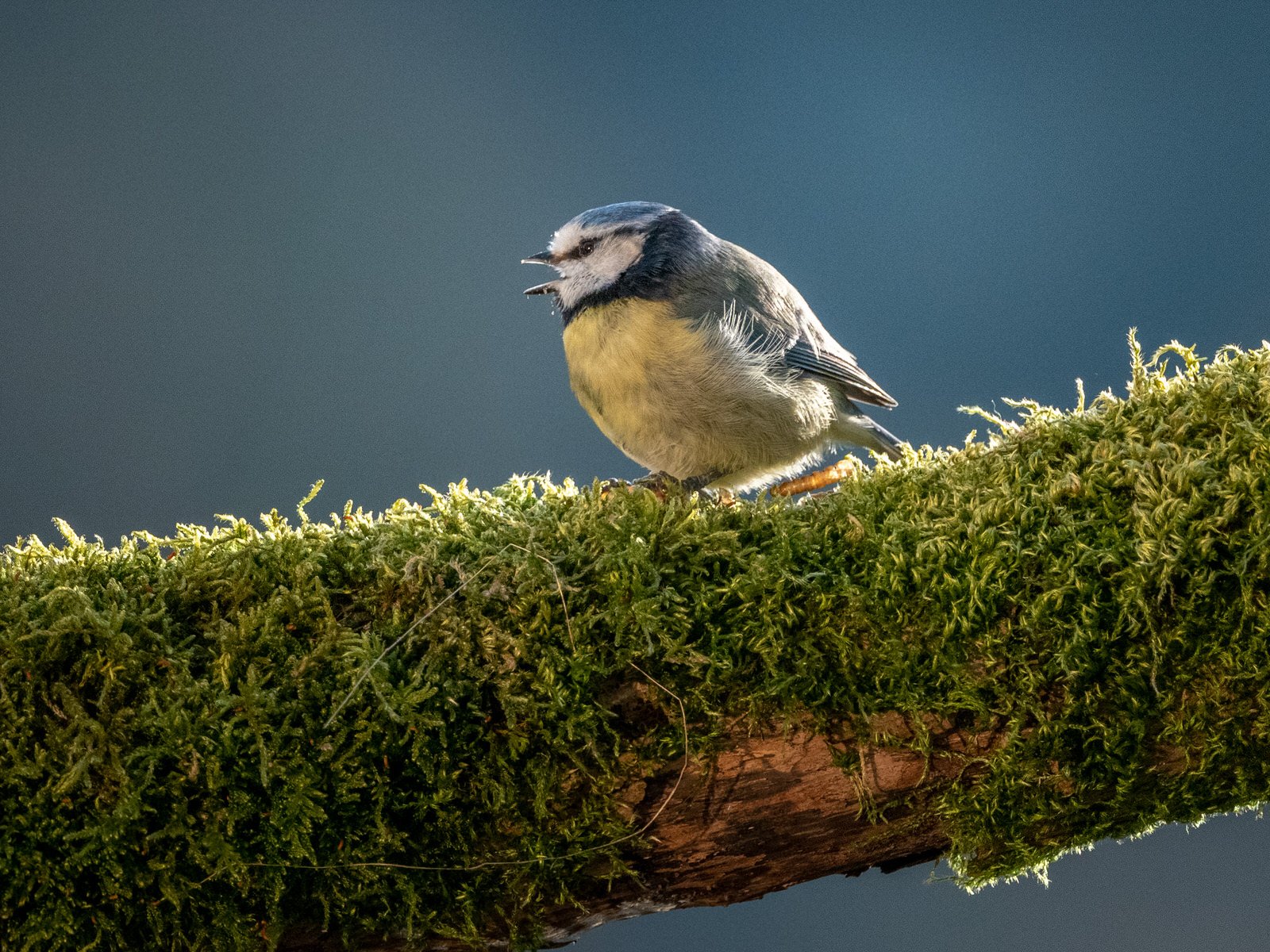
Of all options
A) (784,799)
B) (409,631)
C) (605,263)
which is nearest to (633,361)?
(605,263)

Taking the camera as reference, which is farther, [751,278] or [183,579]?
[751,278]

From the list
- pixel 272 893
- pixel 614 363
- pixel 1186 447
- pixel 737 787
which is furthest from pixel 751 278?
pixel 272 893

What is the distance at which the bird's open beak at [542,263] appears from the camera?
2.71 metres

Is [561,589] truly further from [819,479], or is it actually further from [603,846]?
[819,479]

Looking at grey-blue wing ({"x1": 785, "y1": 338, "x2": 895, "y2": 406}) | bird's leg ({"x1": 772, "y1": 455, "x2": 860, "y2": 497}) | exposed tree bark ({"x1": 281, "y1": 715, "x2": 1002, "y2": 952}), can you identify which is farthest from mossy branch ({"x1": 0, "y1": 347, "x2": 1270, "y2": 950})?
grey-blue wing ({"x1": 785, "y1": 338, "x2": 895, "y2": 406})

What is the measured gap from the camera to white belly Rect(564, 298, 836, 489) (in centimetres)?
246

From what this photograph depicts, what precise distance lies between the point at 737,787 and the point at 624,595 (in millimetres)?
346

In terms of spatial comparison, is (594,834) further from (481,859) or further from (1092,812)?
(1092,812)

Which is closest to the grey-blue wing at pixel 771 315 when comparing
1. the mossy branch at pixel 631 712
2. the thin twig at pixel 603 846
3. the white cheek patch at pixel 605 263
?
the white cheek patch at pixel 605 263

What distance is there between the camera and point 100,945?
1.57 metres

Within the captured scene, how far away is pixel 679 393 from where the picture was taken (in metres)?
2.46

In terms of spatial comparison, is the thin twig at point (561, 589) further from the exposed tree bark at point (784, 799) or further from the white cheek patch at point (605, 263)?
the white cheek patch at point (605, 263)

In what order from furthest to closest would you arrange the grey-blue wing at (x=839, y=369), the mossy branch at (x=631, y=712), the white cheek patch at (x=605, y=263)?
the grey-blue wing at (x=839, y=369)
the white cheek patch at (x=605, y=263)
the mossy branch at (x=631, y=712)

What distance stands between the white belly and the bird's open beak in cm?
14
